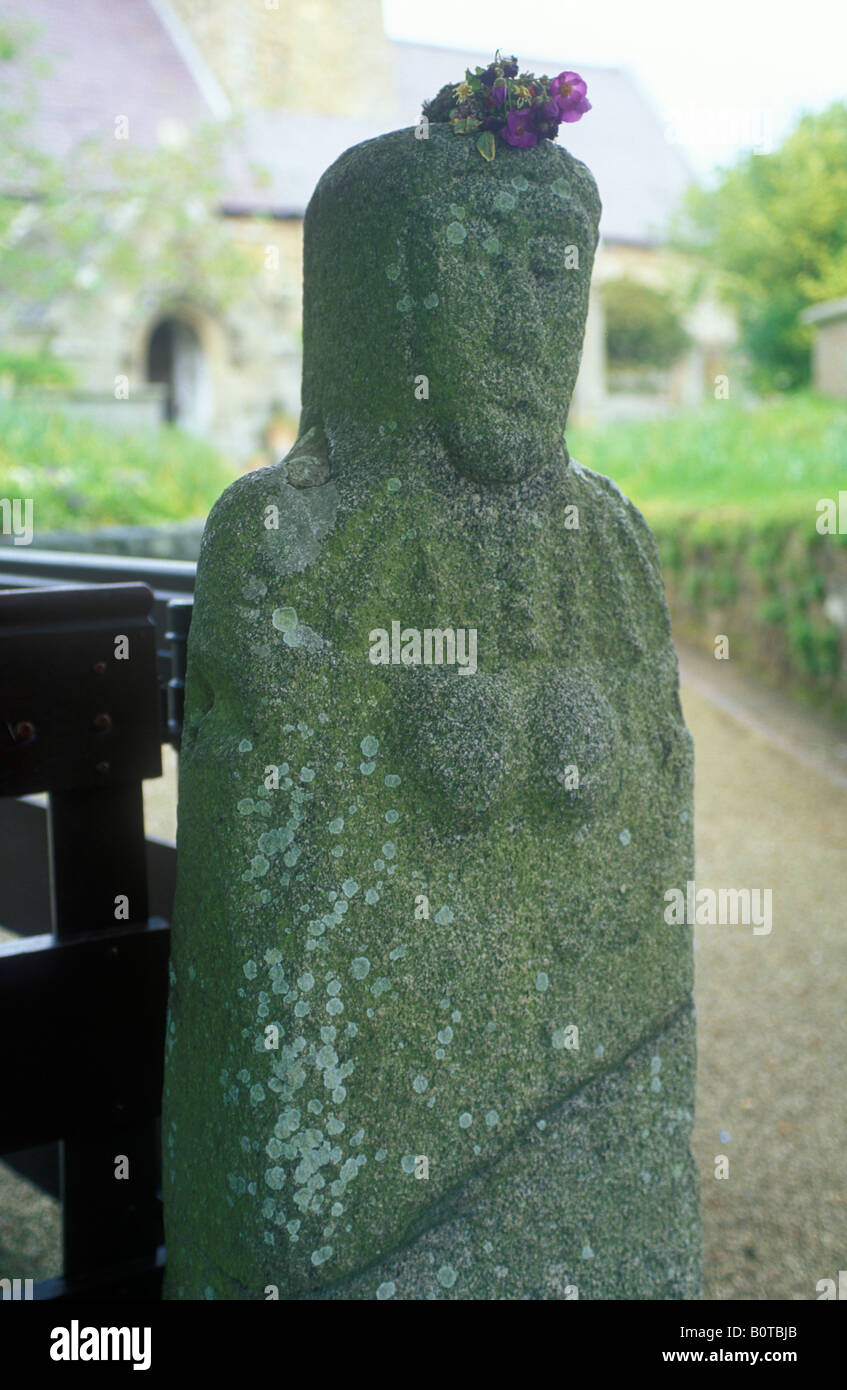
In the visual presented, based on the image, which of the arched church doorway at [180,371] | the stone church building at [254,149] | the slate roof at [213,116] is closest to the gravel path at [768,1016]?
the stone church building at [254,149]

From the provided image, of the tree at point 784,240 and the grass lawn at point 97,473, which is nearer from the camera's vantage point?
the grass lawn at point 97,473

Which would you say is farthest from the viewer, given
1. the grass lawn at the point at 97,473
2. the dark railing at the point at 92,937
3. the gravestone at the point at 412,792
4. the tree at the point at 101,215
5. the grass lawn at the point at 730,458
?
the tree at the point at 101,215

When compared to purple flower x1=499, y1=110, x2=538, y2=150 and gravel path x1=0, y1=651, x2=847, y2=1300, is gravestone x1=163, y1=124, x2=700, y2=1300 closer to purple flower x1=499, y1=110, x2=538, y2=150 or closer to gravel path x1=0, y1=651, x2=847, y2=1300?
purple flower x1=499, y1=110, x2=538, y2=150

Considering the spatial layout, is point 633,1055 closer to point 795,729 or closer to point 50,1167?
point 50,1167

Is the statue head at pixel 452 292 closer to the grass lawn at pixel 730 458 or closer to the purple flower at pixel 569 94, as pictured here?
the purple flower at pixel 569 94

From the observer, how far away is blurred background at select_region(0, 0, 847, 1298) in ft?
13.1

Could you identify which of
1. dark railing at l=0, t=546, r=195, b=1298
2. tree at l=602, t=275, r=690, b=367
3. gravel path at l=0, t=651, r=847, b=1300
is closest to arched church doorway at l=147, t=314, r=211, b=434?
tree at l=602, t=275, r=690, b=367

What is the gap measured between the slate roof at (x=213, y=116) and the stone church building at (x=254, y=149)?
4 centimetres

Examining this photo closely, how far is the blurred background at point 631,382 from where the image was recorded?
3.98m

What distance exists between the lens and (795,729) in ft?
22.0

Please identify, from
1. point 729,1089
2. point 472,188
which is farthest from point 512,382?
point 729,1089

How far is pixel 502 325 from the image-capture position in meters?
1.80

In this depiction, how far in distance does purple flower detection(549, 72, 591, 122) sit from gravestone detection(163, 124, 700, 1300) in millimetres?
56
